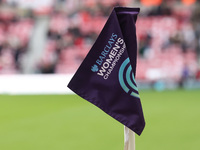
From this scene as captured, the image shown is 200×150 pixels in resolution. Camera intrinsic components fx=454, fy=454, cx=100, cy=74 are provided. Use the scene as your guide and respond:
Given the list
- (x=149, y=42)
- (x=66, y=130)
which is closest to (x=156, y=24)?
(x=149, y=42)

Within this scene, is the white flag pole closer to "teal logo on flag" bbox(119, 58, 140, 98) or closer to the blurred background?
"teal logo on flag" bbox(119, 58, 140, 98)

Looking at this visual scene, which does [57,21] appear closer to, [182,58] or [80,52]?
[80,52]

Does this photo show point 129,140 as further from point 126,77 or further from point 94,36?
point 94,36

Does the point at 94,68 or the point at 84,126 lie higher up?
the point at 84,126

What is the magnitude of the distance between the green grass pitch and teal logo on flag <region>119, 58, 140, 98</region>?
3097 mm

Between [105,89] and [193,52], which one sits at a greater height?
[193,52]

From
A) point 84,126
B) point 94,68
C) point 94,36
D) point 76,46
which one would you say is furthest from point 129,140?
point 94,36

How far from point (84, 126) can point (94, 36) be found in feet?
36.2

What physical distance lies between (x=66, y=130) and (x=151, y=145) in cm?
200

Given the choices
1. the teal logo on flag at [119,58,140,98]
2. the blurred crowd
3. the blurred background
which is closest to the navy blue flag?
the teal logo on flag at [119,58,140,98]

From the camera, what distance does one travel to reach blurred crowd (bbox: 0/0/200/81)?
739 inches

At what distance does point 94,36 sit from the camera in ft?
63.6

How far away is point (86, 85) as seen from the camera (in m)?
3.41

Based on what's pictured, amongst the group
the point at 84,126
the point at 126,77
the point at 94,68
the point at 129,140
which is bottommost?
the point at 129,140
